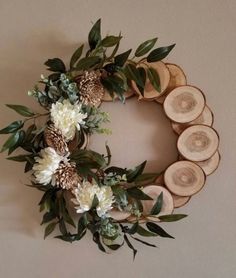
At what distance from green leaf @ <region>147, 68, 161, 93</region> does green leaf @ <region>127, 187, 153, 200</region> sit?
28 centimetres

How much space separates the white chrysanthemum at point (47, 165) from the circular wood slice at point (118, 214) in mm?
204

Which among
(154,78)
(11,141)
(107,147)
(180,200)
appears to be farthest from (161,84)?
(11,141)

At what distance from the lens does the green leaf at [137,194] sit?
909 millimetres

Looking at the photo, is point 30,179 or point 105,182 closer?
point 105,182

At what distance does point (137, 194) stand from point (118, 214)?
9 centimetres

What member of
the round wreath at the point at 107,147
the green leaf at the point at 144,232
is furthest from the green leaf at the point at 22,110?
the green leaf at the point at 144,232

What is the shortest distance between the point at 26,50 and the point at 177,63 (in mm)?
462

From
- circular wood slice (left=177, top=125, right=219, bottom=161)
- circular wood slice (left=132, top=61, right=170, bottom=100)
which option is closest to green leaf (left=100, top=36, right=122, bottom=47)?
circular wood slice (left=132, top=61, right=170, bottom=100)

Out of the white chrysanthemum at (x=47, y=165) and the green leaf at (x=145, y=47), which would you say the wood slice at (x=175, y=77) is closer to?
the green leaf at (x=145, y=47)

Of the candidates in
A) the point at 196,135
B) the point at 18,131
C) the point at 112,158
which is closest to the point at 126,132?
the point at 112,158

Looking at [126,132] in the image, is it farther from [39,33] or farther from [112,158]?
[39,33]

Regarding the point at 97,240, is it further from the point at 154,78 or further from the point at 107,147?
the point at 154,78

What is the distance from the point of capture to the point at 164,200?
3.11ft

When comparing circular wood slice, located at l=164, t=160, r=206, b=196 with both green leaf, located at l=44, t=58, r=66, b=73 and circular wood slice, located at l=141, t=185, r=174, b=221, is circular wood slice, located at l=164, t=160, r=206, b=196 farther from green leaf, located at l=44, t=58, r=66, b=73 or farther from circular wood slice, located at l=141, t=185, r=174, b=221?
green leaf, located at l=44, t=58, r=66, b=73
